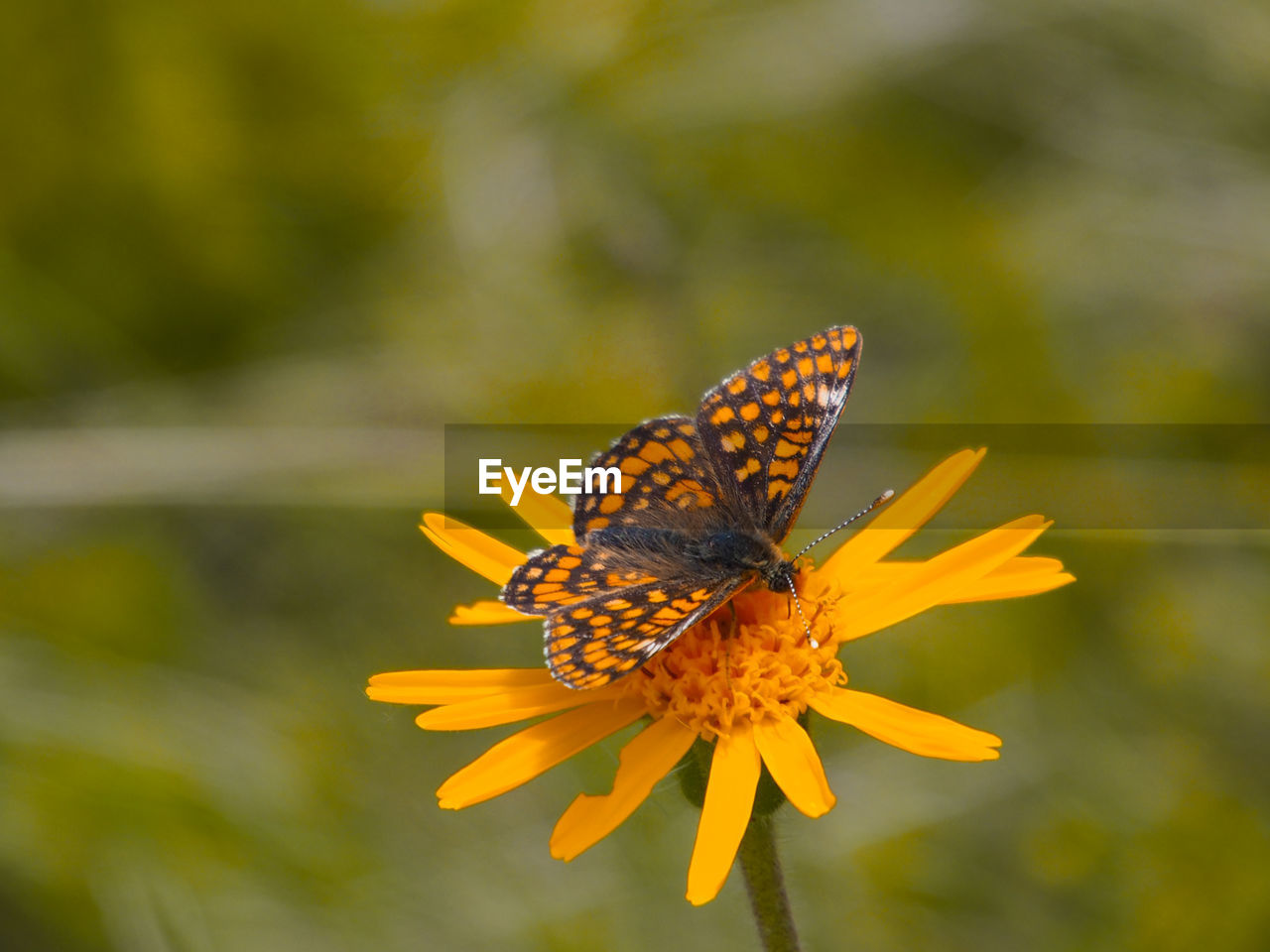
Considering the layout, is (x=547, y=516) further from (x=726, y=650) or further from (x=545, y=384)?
(x=545, y=384)

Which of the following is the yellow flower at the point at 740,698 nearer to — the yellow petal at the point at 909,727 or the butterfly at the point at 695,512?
the yellow petal at the point at 909,727

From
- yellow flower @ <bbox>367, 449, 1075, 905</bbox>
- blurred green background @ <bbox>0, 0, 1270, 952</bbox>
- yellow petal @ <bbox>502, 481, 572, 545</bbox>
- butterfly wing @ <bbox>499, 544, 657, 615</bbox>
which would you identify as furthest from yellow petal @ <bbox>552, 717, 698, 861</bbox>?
blurred green background @ <bbox>0, 0, 1270, 952</bbox>

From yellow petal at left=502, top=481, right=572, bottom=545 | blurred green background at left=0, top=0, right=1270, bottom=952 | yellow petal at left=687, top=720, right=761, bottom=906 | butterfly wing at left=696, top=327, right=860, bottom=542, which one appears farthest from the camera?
blurred green background at left=0, top=0, right=1270, bottom=952

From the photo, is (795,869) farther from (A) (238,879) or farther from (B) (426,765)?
(A) (238,879)

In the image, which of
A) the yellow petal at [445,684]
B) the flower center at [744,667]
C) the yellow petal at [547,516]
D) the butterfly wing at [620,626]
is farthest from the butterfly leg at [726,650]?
the yellow petal at [547,516]

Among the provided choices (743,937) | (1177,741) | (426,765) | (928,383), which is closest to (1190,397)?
(928,383)

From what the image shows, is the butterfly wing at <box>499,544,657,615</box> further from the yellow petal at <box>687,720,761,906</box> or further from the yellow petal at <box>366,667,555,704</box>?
the yellow petal at <box>687,720,761,906</box>

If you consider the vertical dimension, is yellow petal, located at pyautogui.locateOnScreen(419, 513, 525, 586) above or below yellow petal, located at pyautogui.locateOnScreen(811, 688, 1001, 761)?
above
